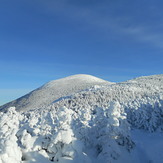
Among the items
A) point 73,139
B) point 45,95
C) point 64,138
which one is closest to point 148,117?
point 73,139

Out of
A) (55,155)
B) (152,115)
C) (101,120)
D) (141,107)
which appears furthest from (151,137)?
(55,155)

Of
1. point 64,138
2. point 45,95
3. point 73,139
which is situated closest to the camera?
point 64,138

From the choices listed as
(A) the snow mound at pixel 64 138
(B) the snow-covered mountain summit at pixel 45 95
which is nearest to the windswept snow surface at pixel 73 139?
(A) the snow mound at pixel 64 138

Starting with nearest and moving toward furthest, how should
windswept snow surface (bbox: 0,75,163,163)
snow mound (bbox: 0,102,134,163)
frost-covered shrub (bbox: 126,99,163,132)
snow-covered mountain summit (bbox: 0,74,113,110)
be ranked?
1. snow mound (bbox: 0,102,134,163)
2. windswept snow surface (bbox: 0,75,163,163)
3. frost-covered shrub (bbox: 126,99,163,132)
4. snow-covered mountain summit (bbox: 0,74,113,110)

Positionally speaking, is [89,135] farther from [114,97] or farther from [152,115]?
[114,97]

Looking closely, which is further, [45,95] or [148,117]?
[45,95]

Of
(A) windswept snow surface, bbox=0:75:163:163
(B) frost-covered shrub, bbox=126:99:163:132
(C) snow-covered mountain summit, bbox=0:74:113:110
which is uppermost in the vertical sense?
(C) snow-covered mountain summit, bbox=0:74:113:110

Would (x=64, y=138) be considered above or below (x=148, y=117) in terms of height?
below

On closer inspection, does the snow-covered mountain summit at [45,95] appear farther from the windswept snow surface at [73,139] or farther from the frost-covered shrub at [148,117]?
the windswept snow surface at [73,139]

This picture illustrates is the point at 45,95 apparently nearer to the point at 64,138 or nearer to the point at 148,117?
the point at 148,117

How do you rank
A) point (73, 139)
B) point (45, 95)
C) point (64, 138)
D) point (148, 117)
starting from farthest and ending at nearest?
point (45, 95) < point (148, 117) < point (73, 139) < point (64, 138)

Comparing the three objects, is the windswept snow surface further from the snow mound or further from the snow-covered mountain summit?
the snow-covered mountain summit

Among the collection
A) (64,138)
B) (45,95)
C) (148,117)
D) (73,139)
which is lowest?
(73,139)

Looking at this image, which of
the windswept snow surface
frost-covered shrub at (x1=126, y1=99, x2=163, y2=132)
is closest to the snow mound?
the windswept snow surface
